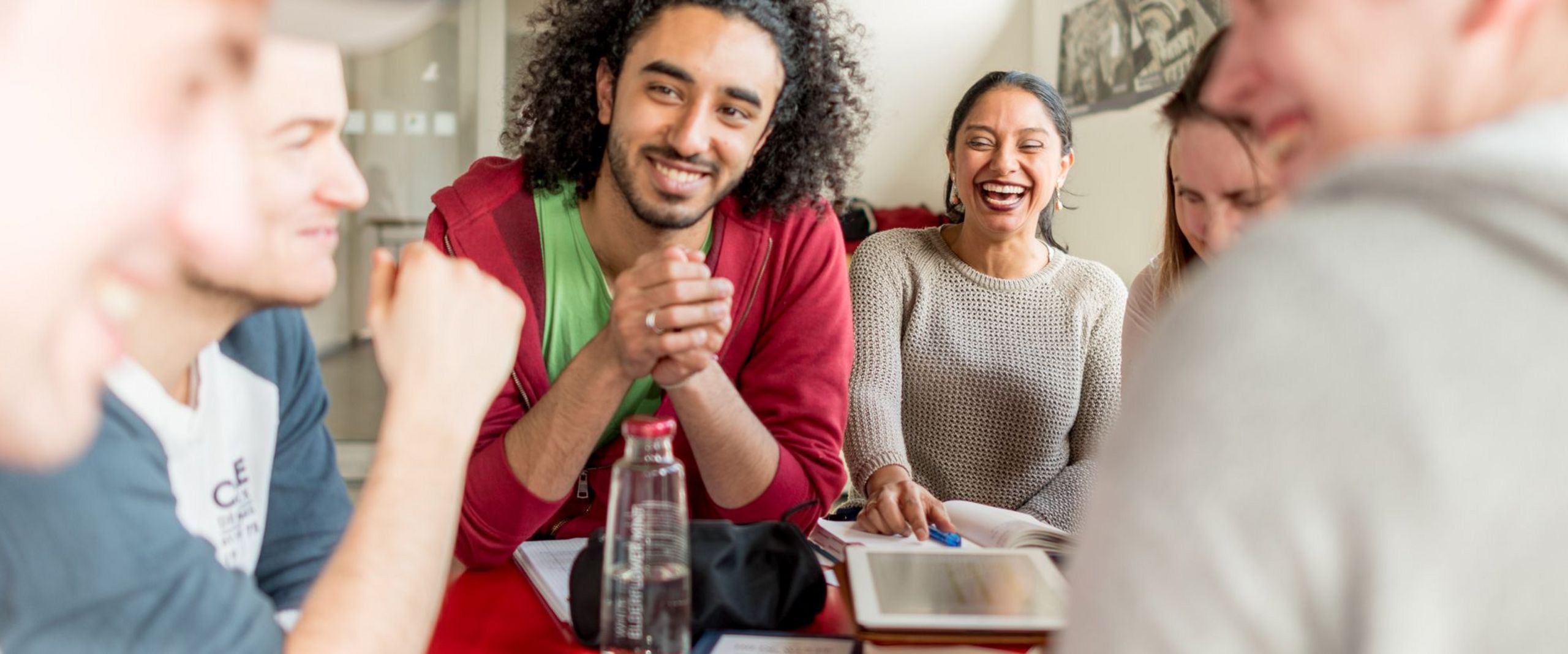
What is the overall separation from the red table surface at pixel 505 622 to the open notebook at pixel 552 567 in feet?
0.03

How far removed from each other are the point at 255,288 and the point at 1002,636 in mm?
616

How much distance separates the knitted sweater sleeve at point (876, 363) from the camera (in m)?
1.75

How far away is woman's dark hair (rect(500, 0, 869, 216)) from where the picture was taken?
1561 mm

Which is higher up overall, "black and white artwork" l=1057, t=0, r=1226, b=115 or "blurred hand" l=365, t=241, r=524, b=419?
"black and white artwork" l=1057, t=0, r=1226, b=115

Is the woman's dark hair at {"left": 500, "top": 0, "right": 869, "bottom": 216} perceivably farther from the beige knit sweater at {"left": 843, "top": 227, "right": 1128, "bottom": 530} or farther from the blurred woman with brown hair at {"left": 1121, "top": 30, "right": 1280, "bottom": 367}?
the blurred woman with brown hair at {"left": 1121, "top": 30, "right": 1280, "bottom": 367}

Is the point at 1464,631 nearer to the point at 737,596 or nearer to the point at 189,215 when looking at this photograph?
the point at 189,215

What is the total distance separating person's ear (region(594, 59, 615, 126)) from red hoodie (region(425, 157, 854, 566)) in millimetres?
150

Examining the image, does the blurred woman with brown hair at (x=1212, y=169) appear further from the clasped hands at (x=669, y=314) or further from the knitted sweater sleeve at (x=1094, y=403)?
the knitted sweater sleeve at (x=1094, y=403)

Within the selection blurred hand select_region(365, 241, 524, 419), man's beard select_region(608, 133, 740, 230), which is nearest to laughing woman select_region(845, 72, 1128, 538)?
man's beard select_region(608, 133, 740, 230)

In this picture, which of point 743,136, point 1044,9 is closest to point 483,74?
point 1044,9

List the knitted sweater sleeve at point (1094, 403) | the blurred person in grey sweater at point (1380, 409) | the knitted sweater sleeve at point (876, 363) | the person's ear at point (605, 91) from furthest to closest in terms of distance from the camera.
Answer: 1. the knitted sweater sleeve at point (1094, 403)
2. the knitted sweater sleeve at point (876, 363)
3. the person's ear at point (605, 91)
4. the blurred person in grey sweater at point (1380, 409)

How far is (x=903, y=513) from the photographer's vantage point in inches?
51.8

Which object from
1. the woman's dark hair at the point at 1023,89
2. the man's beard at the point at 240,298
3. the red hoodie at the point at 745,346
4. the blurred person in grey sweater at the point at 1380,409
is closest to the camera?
the blurred person in grey sweater at the point at 1380,409

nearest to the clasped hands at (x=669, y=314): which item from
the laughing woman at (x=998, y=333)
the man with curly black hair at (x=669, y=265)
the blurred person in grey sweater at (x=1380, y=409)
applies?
the man with curly black hair at (x=669, y=265)
